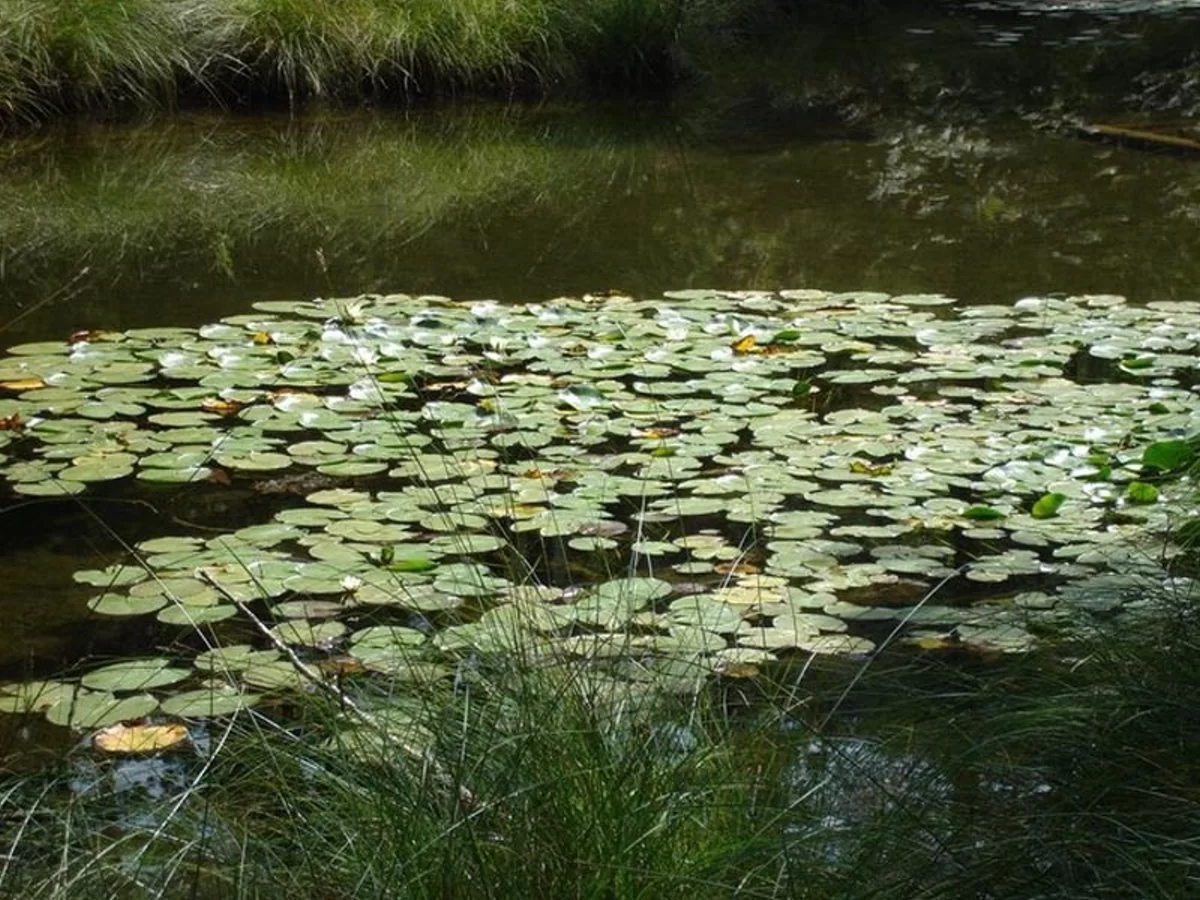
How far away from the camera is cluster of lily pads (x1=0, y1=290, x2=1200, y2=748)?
125 inches

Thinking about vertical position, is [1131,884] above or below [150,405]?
above

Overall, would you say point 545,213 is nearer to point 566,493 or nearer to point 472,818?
point 566,493

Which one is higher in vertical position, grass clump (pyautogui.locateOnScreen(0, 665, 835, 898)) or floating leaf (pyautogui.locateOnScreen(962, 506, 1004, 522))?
grass clump (pyautogui.locateOnScreen(0, 665, 835, 898))

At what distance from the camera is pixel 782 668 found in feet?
10.7

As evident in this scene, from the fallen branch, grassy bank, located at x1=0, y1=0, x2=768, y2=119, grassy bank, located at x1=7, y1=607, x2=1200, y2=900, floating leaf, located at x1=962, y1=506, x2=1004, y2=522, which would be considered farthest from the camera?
grassy bank, located at x1=0, y1=0, x2=768, y2=119

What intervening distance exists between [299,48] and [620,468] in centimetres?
767

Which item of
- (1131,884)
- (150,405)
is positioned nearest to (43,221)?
(150,405)

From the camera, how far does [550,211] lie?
8.44 m

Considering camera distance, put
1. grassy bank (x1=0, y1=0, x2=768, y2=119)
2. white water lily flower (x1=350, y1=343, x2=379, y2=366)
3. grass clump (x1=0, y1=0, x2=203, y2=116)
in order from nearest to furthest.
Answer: white water lily flower (x1=350, y1=343, x2=379, y2=366)
grass clump (x1=0, y1=0, x2=203, y2=116)
grassy bank (x1=0, y1=0, x2=768, y2=119)

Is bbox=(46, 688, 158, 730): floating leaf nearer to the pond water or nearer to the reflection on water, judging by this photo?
the pond water

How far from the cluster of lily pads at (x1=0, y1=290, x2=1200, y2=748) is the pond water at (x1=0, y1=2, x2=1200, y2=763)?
273 millimetres

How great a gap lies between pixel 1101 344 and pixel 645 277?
1964mm

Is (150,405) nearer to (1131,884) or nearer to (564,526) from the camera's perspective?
(564,526)

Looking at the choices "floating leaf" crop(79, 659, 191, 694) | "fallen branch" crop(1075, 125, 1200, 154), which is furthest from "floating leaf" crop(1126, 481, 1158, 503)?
"fallen branch" crop(1075, 125, 1200, 154)
